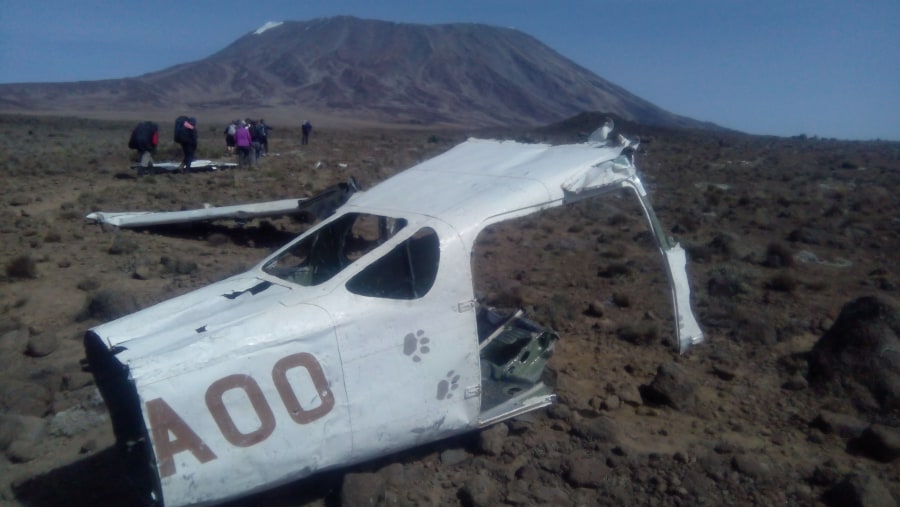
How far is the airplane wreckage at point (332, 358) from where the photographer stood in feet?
12.1

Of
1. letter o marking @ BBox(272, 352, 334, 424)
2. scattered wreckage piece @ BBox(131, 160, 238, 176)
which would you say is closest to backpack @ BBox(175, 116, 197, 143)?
scattered wreckage piece @ BBox(131, 160, 238, 176)

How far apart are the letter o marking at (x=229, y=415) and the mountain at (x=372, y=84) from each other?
87.7 meters

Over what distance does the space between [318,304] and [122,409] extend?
1224 millimetres

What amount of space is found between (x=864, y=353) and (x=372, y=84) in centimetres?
12797

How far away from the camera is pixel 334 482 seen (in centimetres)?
459

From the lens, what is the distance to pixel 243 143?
2148cm

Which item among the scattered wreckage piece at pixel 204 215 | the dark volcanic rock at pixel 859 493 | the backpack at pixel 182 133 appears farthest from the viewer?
the backpack at pixel 182 133

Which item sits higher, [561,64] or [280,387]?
[561,64]

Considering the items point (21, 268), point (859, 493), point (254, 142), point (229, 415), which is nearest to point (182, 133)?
point (254, 142)

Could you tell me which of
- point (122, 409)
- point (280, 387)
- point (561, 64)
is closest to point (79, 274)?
point (122, 409)

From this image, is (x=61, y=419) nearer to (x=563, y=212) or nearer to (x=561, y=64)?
(x=563, y=212)

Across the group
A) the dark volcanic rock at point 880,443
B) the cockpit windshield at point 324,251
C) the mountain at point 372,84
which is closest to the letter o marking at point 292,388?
the cockpit windshield at point 324,251

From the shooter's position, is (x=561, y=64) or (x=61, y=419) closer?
(x=61, y=419)

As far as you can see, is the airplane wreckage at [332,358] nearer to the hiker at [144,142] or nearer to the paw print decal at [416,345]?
the paw print decal at [416,345]
